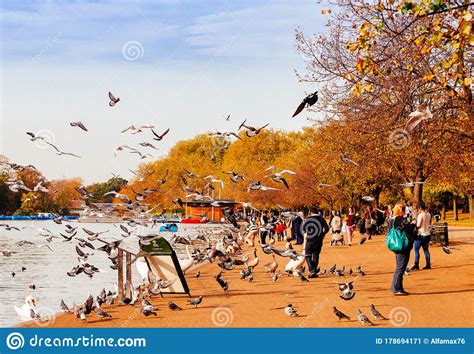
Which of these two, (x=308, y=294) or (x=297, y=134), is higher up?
(x=297, y=134)

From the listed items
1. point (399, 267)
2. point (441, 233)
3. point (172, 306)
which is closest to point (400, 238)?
point (399, 267)

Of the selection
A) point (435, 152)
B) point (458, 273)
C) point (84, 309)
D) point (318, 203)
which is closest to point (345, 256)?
point (435, 152)

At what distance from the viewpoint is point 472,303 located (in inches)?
595

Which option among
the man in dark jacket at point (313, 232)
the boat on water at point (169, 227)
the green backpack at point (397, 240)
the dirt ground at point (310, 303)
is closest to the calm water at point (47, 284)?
the boat on water at point (169, 227)

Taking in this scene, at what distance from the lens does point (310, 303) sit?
15539mm

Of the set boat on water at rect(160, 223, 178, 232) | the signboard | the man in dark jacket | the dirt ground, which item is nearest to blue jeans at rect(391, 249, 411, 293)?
the dirt ground

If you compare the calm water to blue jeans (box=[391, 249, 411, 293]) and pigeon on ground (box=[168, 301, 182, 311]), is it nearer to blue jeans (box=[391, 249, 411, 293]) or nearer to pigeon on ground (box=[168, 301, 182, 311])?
pigeon on ground (box=[168, 301, 182, 311])

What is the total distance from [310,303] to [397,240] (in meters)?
2.20

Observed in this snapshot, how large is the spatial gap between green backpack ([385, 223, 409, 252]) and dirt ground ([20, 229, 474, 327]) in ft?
3.41

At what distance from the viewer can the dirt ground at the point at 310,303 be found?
13.2 metres

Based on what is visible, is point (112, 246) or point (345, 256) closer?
point (112, 246)

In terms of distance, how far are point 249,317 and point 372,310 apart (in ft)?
6.92
